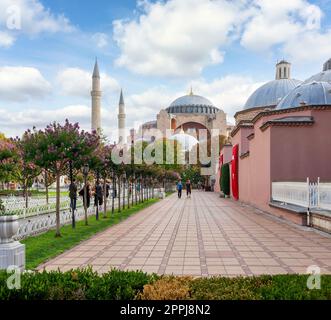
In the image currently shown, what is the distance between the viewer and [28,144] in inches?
406

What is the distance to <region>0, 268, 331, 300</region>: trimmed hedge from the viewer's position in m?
3.81

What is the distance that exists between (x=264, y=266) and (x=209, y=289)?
308 cm

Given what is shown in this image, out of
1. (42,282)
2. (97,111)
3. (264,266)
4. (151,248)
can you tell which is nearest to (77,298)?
(42,282)

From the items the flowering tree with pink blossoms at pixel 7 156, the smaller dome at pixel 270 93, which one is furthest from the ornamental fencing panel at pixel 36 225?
the smaller dome at pixel 270 93

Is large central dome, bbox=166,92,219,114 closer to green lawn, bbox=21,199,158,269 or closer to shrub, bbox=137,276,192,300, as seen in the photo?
green lawn, bbox=21,199,158,269

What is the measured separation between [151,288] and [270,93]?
37028mm

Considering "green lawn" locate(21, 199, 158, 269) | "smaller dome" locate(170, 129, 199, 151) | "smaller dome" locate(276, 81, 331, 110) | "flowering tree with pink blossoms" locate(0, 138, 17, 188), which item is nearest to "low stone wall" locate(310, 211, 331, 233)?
"green lawn" locate(21, 199, 158, 269)

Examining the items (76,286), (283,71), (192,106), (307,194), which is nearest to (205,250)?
(76,286)

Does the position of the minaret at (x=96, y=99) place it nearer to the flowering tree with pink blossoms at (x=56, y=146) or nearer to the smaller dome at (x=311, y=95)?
the smaller dome at (x=311, y=95)

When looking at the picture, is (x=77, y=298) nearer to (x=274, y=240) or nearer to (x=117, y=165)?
(x=274, y=240)

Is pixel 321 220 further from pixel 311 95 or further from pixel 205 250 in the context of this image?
pixel 311 95

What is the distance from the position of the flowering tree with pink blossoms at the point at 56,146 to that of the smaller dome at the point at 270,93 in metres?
29.6

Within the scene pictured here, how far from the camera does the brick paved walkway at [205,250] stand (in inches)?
268

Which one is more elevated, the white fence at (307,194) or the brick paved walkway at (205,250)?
Result: the white fence at (307,194)
